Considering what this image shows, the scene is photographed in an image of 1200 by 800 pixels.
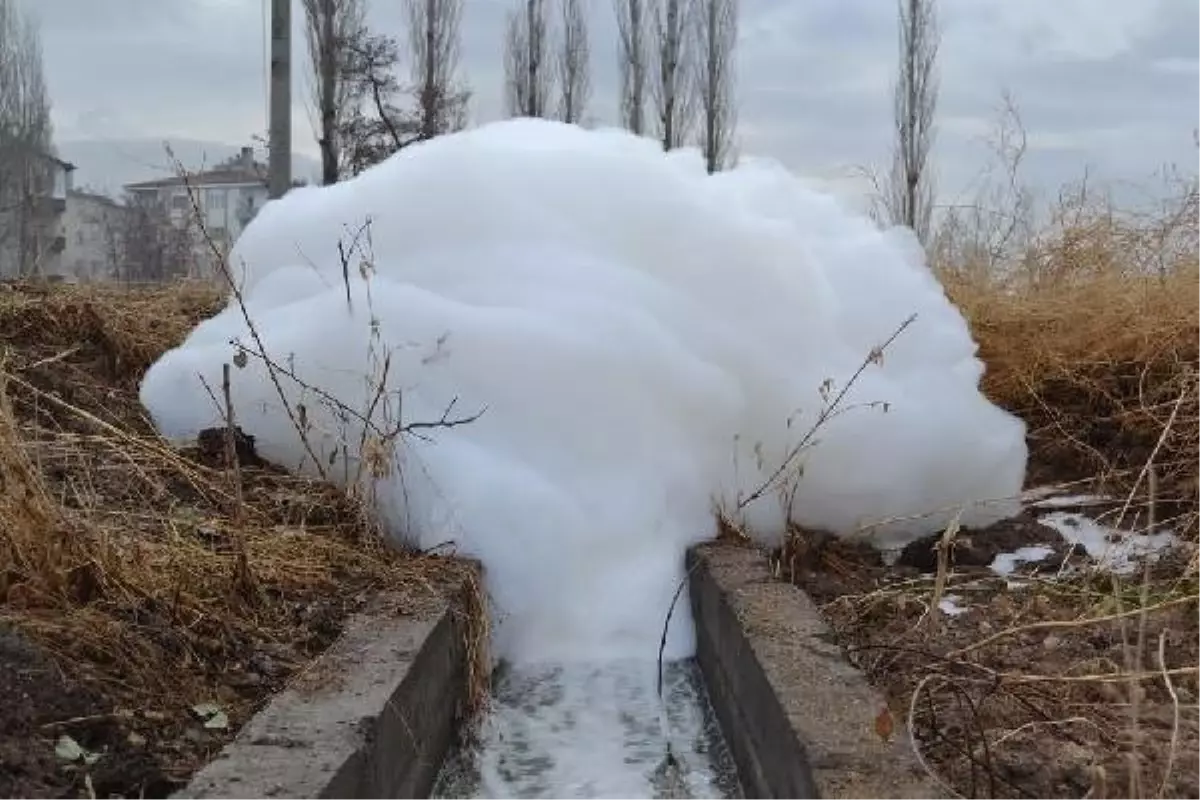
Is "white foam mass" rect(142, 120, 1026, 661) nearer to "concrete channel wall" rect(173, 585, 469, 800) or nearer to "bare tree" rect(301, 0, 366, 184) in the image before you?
"concrete channel wall" rect(173, 585, 469, 800)

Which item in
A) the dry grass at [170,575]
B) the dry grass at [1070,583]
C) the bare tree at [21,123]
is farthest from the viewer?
the bare tree at [21,123]

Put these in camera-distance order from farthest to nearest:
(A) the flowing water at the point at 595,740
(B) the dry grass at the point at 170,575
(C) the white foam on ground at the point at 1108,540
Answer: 1. (C) the white foam on ground at the point at 1108,540
2. (A) the flowing water at the point at 595,740
3. (B) the dry grass at the point at 170,575

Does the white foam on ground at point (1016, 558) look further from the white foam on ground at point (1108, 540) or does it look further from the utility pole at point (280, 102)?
the utility pole at point (280, 102)

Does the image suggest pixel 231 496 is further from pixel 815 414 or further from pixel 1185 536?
pixel 1185 536

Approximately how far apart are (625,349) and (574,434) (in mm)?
323

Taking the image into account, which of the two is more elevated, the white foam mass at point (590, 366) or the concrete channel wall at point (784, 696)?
the white foam mass at point (590, 366)

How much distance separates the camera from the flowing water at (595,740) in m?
2.53

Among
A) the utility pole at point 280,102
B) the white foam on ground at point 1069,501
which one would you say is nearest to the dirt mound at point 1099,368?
the white foam on ground at point 1069,501

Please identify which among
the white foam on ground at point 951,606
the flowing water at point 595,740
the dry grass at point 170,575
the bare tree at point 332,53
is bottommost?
the flowing water at point 595,740

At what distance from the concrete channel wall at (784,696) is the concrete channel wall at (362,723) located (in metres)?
0.63

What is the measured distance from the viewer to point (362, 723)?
6.56 feet

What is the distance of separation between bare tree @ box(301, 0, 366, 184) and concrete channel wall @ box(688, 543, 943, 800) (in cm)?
1230

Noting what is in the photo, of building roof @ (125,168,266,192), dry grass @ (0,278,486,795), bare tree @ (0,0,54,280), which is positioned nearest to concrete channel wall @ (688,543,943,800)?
dry grass @ (0,278,486,795)

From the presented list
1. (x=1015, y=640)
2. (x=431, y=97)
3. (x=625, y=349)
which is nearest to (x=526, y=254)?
(x=625, y=349)
